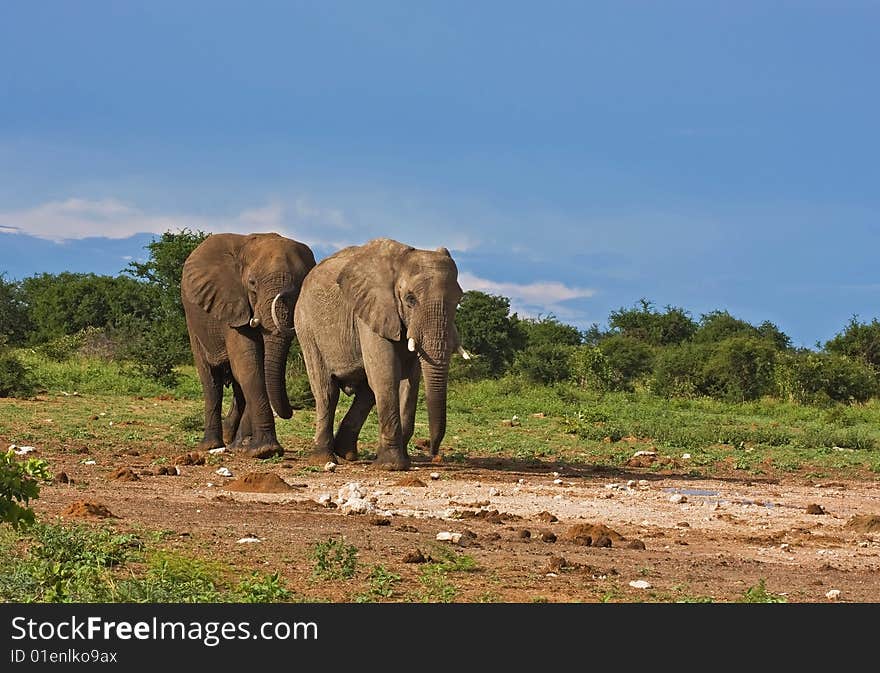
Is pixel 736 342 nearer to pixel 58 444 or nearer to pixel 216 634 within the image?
pixel 58 444

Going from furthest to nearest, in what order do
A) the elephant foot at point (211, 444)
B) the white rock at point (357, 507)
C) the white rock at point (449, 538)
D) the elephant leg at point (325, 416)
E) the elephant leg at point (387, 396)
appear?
the elephant foot at point (211, 444)
the elephant leg at point (325, 416)
the elephant leg at point (387, 396)
the white rock at point (357, 507)
the white rock at point (449, 538)

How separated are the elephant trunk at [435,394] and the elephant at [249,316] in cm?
256

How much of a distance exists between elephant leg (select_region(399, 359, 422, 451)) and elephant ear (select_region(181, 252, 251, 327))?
2523 mm

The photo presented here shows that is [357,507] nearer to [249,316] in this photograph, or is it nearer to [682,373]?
[249,316]

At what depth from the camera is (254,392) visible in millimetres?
17078

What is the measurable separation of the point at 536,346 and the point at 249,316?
1028 inches

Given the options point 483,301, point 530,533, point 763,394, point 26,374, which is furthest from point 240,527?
point 483,301

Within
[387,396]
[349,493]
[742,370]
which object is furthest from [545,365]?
[349,493]

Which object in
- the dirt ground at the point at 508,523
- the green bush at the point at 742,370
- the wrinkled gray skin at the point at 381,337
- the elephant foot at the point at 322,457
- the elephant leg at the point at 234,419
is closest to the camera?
the dirt ground at the point at 508,523

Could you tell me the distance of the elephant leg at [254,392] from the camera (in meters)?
17.0

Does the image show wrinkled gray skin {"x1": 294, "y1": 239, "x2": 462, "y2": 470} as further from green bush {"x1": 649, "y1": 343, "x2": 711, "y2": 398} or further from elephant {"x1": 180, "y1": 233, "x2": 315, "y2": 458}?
green bush {"x1": 649, "y1": 343, "x2": 711, "y2": 398}

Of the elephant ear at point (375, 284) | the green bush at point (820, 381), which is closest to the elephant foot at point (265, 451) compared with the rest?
the elephant ear at point (375, 284)

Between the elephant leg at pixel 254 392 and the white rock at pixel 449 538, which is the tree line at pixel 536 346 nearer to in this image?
the elephant leg at pixel 254 392

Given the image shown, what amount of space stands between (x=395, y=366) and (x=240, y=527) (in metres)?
5.68
